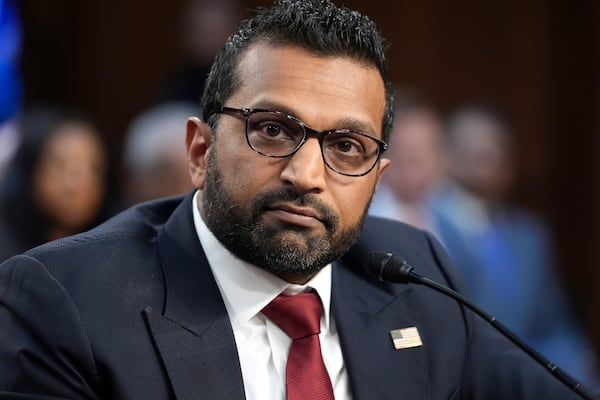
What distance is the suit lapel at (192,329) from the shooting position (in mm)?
2025

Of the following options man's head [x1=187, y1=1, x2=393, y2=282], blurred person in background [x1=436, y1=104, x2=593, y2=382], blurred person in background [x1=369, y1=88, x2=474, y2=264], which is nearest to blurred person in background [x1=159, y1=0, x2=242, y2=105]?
blurred person in background [x1=369, y1=88, x2=474, y2=264]

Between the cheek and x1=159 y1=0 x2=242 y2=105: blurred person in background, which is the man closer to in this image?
the cheek

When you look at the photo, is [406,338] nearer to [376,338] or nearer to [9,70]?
[376,338]

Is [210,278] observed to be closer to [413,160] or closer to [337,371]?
[337,371]

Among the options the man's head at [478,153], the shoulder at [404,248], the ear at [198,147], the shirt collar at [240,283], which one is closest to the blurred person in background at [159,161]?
the man's head at [478,153]

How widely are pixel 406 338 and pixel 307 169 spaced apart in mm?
494

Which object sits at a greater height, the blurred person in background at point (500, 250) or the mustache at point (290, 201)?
the mustache at point (290, 201)

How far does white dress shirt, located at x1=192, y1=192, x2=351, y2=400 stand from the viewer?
7.00 feet

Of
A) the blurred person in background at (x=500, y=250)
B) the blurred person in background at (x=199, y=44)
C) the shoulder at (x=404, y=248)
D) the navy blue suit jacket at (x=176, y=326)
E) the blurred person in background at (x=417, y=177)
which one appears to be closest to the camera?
the navy blue suit jacket at (x=176, y=326)

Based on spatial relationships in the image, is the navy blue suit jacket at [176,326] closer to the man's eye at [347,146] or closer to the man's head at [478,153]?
the man's eye at [347,146]

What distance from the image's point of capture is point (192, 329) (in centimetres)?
209

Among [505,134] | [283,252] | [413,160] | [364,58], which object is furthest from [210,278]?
[505,134]

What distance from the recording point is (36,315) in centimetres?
195

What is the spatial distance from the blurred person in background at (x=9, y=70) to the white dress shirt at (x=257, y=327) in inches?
113
